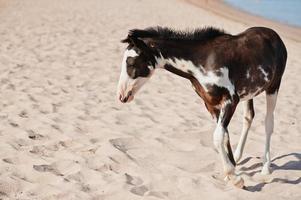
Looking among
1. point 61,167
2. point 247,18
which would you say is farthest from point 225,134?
point 247,18

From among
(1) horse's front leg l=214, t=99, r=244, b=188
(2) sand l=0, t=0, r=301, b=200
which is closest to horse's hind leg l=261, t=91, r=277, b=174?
(2) sand l=0, t=0, r=301, b=200

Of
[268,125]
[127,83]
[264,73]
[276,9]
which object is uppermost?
[264,73]

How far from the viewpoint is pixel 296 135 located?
6.72 m

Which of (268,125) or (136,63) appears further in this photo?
(268,125)

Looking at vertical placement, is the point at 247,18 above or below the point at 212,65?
below

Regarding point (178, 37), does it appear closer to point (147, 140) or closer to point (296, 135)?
point (147, 140)

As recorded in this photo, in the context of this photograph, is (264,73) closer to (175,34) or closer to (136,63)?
(175,34)

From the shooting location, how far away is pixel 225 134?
4.61 meters

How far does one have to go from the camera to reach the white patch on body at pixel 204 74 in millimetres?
4488

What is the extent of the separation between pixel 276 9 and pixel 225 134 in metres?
26.1

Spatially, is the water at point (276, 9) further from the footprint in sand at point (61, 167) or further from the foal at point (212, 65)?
the footprint in sand at point (61, 167)

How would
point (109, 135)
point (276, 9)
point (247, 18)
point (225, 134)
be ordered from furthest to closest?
point (276, 9)
point (247, 18)
point (109, 135)
point (225, 134)

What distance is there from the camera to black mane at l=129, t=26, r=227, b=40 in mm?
4715

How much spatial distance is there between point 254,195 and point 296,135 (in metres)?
2.54
